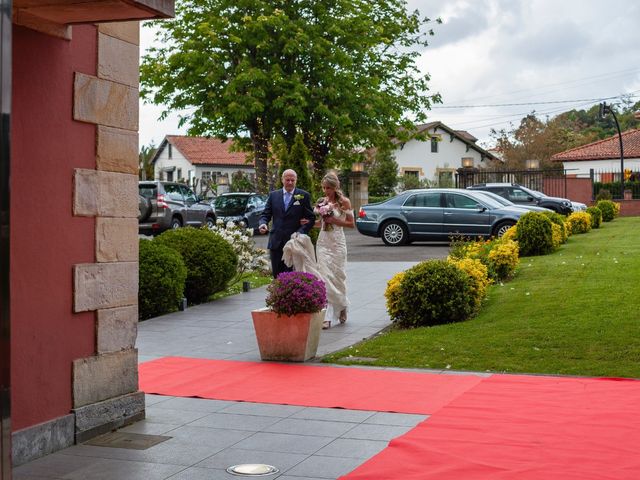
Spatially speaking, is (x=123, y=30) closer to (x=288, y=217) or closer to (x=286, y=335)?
(x=286, y=335)

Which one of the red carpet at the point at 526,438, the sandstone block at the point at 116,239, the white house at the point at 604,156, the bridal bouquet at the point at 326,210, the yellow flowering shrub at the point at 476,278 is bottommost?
the red carpet at the point at 526,438

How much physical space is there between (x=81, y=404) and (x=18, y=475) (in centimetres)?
99

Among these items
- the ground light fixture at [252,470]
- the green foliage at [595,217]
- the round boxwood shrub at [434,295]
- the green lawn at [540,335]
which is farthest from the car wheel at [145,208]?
the ground light fixture at [252,470]

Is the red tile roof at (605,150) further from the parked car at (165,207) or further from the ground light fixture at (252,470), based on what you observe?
the ground light fixture at (252,470)

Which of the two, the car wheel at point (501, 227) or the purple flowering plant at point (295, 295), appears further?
the car wheel at point (501, 227)

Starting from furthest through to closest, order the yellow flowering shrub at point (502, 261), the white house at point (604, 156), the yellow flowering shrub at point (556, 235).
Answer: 1. the white house at point (604, 156)
2. the yellow flowering shrub at point (556, 235)
3. the yellow flowering shrub at point (502, 261)

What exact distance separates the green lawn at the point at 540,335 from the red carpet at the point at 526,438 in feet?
3.11

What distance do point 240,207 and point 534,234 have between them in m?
17.7

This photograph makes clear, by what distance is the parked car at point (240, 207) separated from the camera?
108ft

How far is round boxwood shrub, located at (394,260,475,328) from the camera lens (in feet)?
35.7

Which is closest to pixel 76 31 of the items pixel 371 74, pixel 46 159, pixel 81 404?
pixel 46 159

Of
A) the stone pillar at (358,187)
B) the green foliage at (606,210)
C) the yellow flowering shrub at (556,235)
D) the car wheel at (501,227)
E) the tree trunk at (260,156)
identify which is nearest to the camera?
the yellow flowering shrub at (556,235)

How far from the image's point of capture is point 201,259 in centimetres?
1350

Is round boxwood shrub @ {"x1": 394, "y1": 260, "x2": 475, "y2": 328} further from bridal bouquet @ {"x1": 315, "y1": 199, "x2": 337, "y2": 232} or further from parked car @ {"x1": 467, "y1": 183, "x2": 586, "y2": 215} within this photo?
parked car @ {"x1": 467, "y1": 183, "x2": 586, "y2": 215}
